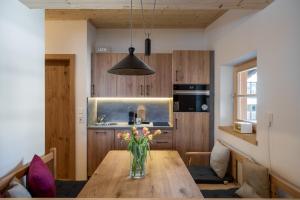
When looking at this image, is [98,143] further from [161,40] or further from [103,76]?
[161,40]

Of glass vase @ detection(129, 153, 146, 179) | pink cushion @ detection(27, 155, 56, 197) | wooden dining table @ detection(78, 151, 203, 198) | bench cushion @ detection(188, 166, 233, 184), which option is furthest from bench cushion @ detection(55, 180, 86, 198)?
bench cushion @ detection(188, 166, 233, 184)

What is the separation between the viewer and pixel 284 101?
2.32 metres

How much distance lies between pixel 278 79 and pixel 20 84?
7.53 feet

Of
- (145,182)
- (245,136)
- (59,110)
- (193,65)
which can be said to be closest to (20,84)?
(145,182)

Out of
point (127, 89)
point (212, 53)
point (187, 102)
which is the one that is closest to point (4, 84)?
point (127, 89)

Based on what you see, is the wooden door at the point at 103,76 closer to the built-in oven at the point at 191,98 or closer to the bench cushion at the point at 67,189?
the built-in oven at the point at 191,98

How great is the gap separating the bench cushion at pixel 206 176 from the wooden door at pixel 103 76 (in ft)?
6.19

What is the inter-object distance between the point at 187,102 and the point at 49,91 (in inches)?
90.1

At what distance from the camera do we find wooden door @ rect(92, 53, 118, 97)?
4770mm

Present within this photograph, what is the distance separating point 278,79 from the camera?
2436 mm

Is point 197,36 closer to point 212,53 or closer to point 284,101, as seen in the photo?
point 212,53

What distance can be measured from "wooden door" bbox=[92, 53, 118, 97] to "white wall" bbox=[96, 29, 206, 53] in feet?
1.54

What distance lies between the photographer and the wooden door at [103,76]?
4.77 meters

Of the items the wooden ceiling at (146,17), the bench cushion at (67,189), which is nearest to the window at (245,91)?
the wooden ceiling at (146,17)
